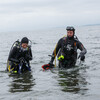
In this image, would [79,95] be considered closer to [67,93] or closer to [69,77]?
[67,93]

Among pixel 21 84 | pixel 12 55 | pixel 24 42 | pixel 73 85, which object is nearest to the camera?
pixel 73 85

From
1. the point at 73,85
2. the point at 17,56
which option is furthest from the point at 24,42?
the point at 73,85

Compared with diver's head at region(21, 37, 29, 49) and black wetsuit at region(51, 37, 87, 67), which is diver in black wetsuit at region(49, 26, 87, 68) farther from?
diver's head at region(21, 37, 29, 49)

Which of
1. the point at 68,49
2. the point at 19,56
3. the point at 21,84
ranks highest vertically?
the point at 68,49

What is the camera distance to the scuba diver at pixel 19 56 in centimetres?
829

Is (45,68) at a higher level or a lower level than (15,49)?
lower

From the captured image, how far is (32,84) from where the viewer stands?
6.72m

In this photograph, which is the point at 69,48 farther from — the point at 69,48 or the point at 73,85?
the point at 73,85

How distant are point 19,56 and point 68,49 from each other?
205cm

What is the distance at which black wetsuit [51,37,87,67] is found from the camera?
8820 mm

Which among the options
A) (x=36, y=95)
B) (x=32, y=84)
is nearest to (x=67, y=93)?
(x=36, y=95)

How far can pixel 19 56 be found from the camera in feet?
28.1

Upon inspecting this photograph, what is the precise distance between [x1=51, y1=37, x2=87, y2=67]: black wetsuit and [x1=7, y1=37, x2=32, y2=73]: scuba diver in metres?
1.38

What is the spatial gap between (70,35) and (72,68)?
4.94 feet
